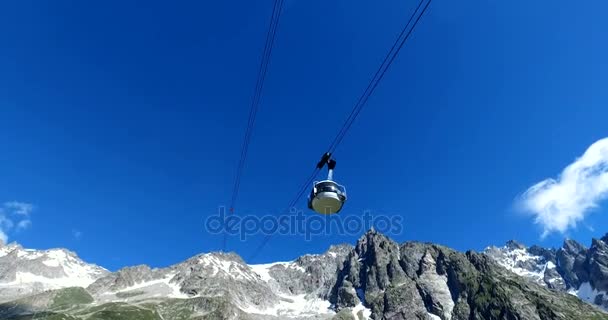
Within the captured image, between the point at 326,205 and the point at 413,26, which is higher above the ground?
the point at 413,26

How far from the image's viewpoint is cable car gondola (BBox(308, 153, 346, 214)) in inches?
837

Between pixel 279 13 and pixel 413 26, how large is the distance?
6150mm

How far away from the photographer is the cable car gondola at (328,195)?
2125 centimetres

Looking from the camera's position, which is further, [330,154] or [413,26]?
[330,154]

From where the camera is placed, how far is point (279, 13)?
18.0 metres

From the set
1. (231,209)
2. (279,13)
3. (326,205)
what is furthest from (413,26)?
(231,209)

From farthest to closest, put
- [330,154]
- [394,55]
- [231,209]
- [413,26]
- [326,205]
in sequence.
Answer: [231,209] < [326,205] < [330,154] < [394,55] < [413,26]

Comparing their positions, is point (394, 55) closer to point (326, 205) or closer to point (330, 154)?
point (330, 154)

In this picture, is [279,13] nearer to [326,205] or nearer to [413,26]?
[413,26]

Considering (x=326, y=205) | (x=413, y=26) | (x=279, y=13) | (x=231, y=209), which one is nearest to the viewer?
(x=413, y=26)

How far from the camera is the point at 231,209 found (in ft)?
131

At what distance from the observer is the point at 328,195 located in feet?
69.7

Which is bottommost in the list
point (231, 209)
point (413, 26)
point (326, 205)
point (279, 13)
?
point (326, 205)

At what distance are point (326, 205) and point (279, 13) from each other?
9841mm
